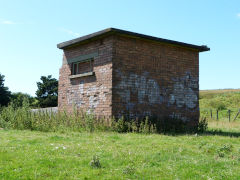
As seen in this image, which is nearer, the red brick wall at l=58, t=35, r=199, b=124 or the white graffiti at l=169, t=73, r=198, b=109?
the red brick wall at l=58, t=35, r=199, b=124

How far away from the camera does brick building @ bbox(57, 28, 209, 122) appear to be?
11148 millimetres

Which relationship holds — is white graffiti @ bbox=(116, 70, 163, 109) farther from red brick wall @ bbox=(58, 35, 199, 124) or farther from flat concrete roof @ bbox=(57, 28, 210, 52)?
flat concrete roof @ bbox=(57, 28, 210, 52)

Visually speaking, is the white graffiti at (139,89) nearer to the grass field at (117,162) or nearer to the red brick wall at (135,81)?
the red brick wall at (135,81)

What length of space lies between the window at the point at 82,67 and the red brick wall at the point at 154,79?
1.90 metres

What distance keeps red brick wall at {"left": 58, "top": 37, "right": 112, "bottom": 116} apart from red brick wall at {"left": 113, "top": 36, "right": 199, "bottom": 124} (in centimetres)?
38

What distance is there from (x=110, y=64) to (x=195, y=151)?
5.53 m

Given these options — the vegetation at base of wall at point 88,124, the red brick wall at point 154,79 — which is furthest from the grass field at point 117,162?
the red brick wall at point 154,79

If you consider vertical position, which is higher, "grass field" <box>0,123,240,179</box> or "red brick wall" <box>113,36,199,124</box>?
"red brick wall" <box>113,36,199,124</box>

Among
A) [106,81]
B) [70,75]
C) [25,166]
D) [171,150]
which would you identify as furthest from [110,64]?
[25,166]

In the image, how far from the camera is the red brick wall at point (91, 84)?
11.2 metres

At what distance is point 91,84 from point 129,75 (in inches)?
69.9

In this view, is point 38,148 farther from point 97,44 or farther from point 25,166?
point 97,44

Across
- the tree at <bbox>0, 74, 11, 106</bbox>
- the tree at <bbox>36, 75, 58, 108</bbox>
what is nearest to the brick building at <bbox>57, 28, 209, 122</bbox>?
the tree at <bbox>0, 74, 11, 106</bbox>

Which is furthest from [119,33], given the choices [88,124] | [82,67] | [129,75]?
[88,124]
